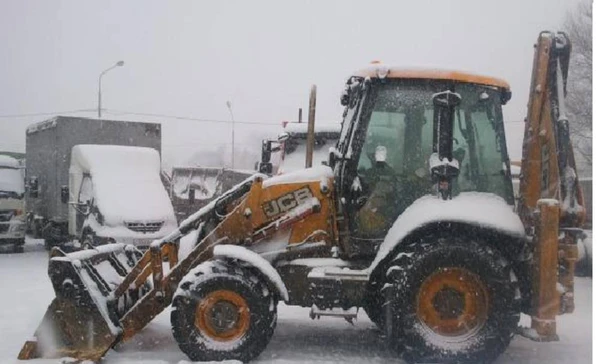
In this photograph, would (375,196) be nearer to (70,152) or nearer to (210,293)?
(210,293)

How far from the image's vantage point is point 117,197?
24.2 feet

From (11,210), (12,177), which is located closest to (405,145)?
(11,210)

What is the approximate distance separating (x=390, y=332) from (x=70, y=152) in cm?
621

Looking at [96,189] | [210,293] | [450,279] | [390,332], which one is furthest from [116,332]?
[96,189]

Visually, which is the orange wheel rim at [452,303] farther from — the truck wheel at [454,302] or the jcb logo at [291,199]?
the jcb logo at [291,199]

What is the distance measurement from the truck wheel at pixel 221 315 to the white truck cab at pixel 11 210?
2.25 meters

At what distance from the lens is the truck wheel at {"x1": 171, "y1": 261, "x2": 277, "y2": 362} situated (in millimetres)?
3422

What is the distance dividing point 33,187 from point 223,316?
4.90m

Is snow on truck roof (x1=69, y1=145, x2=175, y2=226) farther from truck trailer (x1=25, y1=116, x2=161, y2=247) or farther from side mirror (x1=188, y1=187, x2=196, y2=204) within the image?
side mirror (x1=188, y1=187, x2=196, y2=204)

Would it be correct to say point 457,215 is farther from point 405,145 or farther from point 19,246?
point 19,246

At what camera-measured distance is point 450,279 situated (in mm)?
3385

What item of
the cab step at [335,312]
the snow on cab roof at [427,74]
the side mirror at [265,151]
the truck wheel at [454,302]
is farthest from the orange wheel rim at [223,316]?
the side mirror at [265,151]

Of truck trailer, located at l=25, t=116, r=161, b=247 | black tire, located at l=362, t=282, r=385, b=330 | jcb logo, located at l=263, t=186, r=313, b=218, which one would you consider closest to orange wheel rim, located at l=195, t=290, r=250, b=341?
jcb logo, located at l=263, t=186, r=313, b=218

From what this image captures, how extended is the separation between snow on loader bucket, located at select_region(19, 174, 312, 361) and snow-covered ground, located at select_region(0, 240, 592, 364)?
14cm
